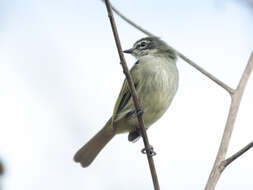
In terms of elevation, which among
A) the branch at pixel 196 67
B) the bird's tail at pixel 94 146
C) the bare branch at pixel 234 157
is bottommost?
the bird's tail at pixel 94 146

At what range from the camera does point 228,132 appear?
244 centimetres

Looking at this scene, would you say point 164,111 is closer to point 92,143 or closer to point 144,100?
point 144,100

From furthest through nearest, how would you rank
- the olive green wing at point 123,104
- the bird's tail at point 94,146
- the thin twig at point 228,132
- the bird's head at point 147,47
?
the bird's head at point 147,47, the bird's tail at point 94,146, the olive green wing at point 123,104, the thin twig at point 228,132

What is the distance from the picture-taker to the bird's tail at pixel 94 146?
16.6 feet

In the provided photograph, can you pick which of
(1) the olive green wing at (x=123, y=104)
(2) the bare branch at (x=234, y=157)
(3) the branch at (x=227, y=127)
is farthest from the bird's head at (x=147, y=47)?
(2) the bare branch at (x=234, y=157)

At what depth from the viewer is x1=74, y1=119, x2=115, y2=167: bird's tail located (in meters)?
5.05

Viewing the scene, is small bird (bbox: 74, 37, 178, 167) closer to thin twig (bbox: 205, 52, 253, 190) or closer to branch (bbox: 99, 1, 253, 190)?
branch (bbox: 99, 1, 253, 190)

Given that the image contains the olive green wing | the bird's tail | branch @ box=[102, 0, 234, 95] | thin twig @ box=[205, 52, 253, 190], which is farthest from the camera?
the bird's tail

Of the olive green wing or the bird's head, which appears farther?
the bird's head

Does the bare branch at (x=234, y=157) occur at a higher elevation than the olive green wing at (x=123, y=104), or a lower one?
higher

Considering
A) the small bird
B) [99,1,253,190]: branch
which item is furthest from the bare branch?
the small bird

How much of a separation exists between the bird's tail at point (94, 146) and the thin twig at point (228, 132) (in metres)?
2.54

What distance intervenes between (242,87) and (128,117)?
2.20 meters

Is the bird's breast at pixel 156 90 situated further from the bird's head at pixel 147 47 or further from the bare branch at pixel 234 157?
the bare branch at pixel 234 157
